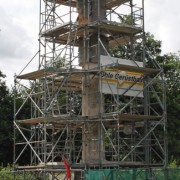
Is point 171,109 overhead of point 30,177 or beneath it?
overhead

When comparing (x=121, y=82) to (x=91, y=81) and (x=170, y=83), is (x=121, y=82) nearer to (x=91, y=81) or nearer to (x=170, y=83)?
(x=91, y=81)

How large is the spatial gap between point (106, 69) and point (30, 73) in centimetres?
471

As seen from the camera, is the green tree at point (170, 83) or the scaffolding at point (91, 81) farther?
the green tree at point (170, 83)

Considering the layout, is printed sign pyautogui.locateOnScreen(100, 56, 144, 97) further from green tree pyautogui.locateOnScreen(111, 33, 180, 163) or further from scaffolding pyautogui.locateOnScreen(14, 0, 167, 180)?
green tree pyautogui.locateOnScreen(111, 33, 180, 163)

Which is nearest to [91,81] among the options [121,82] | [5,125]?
[121,82]

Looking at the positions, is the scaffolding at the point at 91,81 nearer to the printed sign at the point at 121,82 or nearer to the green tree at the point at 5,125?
the printed sign at the point at 121,82

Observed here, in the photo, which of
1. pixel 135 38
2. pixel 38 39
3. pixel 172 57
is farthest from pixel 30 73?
pixel 172 57

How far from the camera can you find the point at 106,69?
1145 inches

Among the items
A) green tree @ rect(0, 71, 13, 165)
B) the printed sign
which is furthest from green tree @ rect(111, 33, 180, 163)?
the printed sign

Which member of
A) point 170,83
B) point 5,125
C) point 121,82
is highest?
point 170,83

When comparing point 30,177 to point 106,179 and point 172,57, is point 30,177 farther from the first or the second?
point 172,57

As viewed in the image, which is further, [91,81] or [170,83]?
[170,83]

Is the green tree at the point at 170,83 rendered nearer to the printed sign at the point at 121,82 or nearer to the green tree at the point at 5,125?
the green tree at the point at 5,125

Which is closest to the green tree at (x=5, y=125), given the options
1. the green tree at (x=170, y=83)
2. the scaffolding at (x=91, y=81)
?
the green tree at (x=170, y=83)
